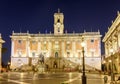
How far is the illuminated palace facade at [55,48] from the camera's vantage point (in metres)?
103

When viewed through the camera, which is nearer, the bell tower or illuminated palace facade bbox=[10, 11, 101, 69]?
illuminated palace facade bbox=[10, 11, 101, 69]

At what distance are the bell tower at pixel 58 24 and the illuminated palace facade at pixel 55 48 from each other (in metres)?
2.87

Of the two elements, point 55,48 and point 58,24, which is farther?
point 58,24

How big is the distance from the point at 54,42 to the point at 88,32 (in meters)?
15.1

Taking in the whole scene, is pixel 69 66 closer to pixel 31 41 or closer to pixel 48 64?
pixel 48 64

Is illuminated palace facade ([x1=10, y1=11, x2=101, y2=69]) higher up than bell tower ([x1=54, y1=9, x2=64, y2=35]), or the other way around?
bell tower ([x1=54, y1=9, x2=64, y2=35])

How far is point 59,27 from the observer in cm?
11012

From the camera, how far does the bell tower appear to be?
110 m

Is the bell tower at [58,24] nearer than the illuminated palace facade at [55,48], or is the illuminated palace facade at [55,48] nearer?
the illuminated palace facade at [55,48]

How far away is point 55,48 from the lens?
349ft

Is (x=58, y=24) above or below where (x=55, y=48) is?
above

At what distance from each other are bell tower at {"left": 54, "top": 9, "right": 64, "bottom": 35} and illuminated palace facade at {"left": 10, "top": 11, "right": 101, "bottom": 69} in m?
2.87

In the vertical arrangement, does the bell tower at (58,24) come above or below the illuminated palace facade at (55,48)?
above

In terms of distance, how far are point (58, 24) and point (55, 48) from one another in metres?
11.3
